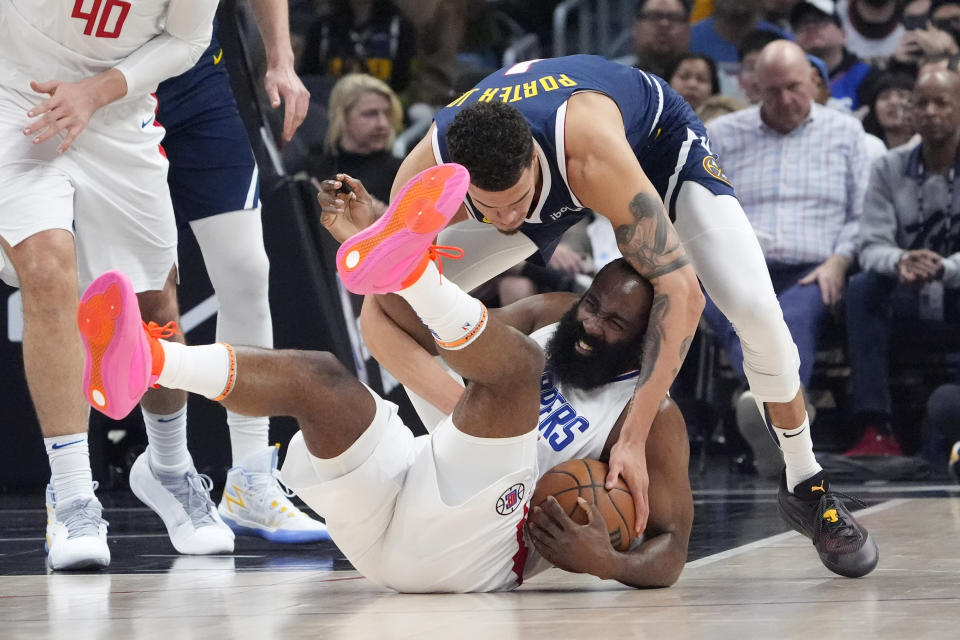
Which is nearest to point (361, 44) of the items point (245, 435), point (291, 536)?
point (245, 435)

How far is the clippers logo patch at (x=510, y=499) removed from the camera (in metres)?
2.71

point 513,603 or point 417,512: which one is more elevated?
point 417,512

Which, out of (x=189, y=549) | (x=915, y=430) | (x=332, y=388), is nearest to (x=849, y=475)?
(x=915, y=430)

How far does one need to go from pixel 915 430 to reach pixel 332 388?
4325 mm

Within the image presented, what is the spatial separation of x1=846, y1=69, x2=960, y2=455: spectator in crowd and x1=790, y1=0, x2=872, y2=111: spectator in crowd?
117 centimetres

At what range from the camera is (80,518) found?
3.41m

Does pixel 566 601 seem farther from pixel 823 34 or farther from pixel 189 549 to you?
pixel 823 34

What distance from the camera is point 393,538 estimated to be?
2.79m

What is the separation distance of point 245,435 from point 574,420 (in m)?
1.48

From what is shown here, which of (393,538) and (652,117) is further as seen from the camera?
(652,117)

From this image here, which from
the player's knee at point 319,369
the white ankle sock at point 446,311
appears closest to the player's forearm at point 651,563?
the white ankle sock at point 446,311

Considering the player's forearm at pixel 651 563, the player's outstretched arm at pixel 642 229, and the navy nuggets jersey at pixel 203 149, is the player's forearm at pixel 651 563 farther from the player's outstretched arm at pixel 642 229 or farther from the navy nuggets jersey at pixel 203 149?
the navy nuggets jersey at pixel 203 149

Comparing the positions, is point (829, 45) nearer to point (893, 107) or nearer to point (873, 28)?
point (873, 28)

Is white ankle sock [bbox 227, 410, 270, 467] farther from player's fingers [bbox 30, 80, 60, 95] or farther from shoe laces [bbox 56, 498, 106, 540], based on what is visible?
player's fingers [bbox 30, 80, 60, 95]
